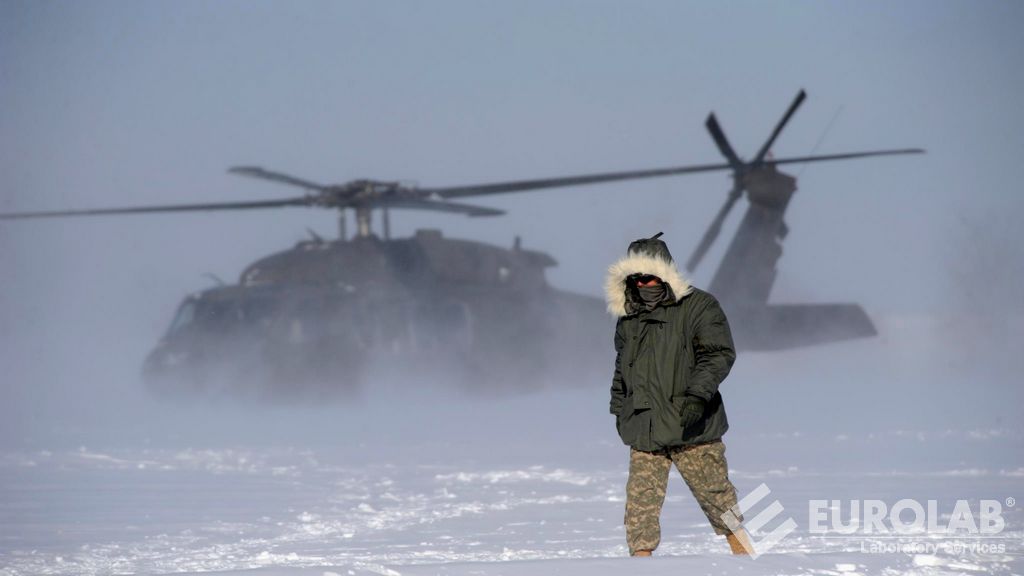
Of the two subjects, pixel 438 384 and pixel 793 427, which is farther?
pixel 438 384

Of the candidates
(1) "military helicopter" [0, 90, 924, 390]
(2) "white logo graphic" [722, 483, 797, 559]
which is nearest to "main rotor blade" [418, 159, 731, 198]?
(1) "military helicopter" [0, 90, 924, 390]

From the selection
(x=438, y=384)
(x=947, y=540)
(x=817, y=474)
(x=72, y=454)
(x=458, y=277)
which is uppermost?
(x=458, y=277)

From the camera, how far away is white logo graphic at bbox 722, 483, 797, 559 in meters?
4.46

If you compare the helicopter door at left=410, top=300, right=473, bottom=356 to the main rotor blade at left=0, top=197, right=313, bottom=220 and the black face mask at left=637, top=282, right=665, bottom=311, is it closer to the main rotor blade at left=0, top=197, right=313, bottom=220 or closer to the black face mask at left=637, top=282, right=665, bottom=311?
the main rotor blade at left=0, top=197, right=313, bottom=220

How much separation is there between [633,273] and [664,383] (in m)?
0.39

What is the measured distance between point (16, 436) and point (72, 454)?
2540 millimetres

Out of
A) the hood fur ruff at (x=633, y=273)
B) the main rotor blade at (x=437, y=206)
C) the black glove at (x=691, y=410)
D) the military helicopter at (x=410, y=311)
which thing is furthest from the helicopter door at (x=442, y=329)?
the black glove at (x=691, y=410)

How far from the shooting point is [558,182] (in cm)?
1403

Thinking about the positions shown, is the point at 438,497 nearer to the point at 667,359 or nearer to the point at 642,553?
the point at 642,553

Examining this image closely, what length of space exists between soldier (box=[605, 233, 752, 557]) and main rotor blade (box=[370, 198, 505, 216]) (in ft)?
33.6

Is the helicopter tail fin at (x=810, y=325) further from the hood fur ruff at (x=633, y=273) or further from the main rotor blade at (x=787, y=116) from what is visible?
the hood fur ruff at (x=633, y=273)

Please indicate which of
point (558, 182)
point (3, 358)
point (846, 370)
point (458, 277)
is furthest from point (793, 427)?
point (3, 358)

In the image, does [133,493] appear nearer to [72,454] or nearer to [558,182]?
[72,454]

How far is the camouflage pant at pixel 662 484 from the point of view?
14.5 ft
